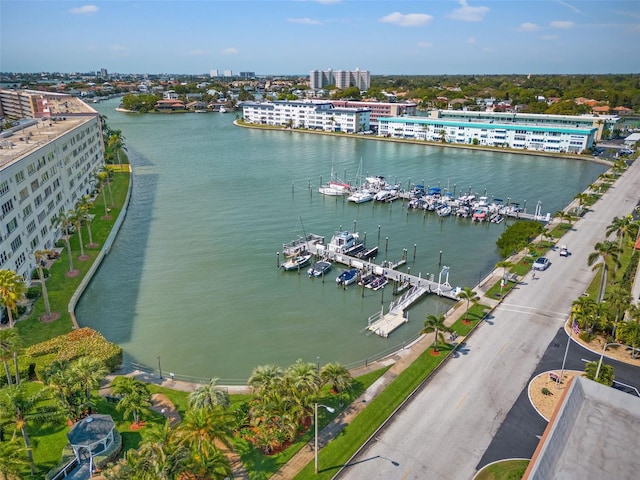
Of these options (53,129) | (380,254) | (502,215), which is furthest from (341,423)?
(53,129)

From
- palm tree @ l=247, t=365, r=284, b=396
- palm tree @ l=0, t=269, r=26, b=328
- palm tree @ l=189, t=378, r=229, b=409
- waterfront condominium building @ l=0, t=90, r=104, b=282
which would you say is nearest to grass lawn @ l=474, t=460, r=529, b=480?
palm tree @ l=247, t=365, r=284, b=396

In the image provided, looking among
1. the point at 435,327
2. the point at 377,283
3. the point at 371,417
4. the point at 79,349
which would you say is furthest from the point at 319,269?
the point at 79,349

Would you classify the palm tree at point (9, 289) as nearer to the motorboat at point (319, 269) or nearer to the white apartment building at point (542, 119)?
the motorboat at point (319, 269)

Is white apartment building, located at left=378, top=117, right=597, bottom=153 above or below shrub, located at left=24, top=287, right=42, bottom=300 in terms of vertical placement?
above

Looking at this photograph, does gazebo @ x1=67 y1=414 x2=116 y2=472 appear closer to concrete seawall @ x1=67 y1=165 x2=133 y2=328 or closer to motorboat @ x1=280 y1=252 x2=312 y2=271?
concrete seawall @ x1=67 y1=165 x2=133 y2=328

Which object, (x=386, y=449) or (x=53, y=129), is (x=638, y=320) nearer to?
(x=386, y=449)

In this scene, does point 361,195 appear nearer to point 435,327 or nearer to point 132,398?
point 435,327

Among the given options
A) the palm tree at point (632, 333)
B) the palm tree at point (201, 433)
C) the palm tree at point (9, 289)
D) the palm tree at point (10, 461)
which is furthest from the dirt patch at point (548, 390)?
the palm tree at point (9, 289)
